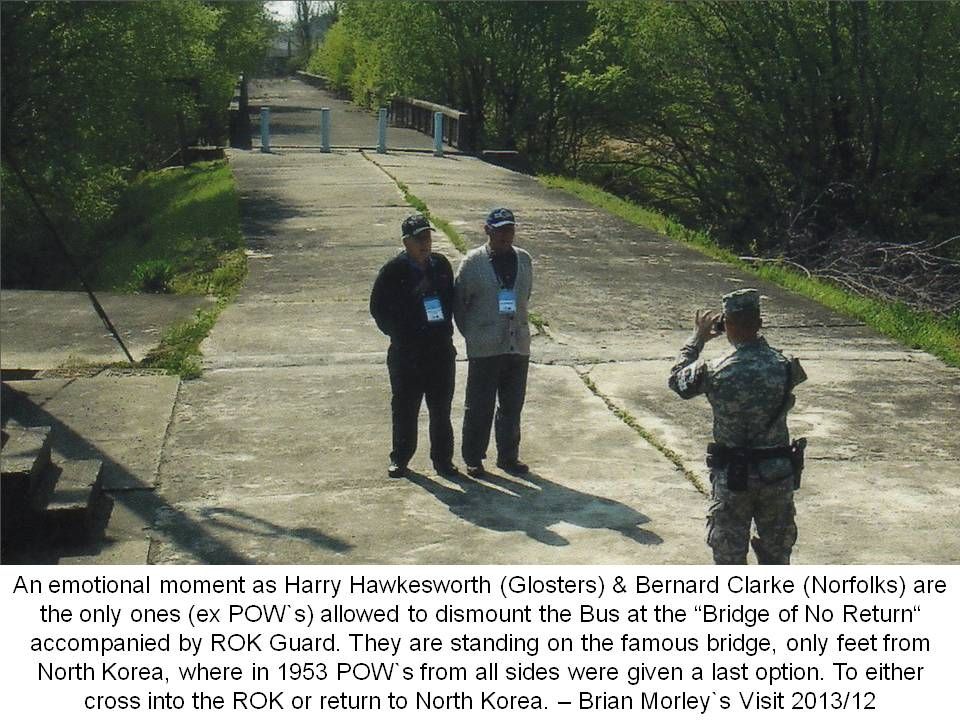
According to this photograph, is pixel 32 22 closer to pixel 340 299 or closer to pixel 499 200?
pixel 499 200

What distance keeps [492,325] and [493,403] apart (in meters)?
0.51

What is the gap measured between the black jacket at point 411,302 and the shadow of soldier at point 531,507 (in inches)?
34.1

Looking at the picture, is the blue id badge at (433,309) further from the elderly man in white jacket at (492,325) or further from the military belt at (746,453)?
the military belt at (746,453)

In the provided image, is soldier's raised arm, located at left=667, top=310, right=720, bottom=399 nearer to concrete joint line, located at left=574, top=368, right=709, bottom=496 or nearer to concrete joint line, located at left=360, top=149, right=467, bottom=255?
concrete joint line, located at left=574, top=368, right=709, bottom=496

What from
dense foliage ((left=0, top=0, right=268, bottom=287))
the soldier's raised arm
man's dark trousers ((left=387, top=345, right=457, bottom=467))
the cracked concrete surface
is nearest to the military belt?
the soldier's raised arm

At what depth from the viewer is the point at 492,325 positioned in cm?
839

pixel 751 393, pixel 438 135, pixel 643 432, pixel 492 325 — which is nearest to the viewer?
pixel 751 393

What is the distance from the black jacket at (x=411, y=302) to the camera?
835 centimetres

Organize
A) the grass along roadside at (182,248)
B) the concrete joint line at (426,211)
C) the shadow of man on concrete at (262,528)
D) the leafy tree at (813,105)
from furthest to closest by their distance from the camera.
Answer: the leafy tree at (813,105) < the concrete joint line at (426,211) < the grass along roadside at (182,248) < the shadow of man on concrete at (262,528)

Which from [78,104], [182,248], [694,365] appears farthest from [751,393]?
[78,104]

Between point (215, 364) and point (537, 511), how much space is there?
431 cm

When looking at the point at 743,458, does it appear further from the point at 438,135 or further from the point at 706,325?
the point at 438,135

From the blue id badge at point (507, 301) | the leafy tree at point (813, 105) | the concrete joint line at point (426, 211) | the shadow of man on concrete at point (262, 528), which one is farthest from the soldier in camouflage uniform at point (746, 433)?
the leafy tree at point (813, 105)

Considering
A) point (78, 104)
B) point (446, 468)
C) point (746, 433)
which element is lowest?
point (446, 468)
